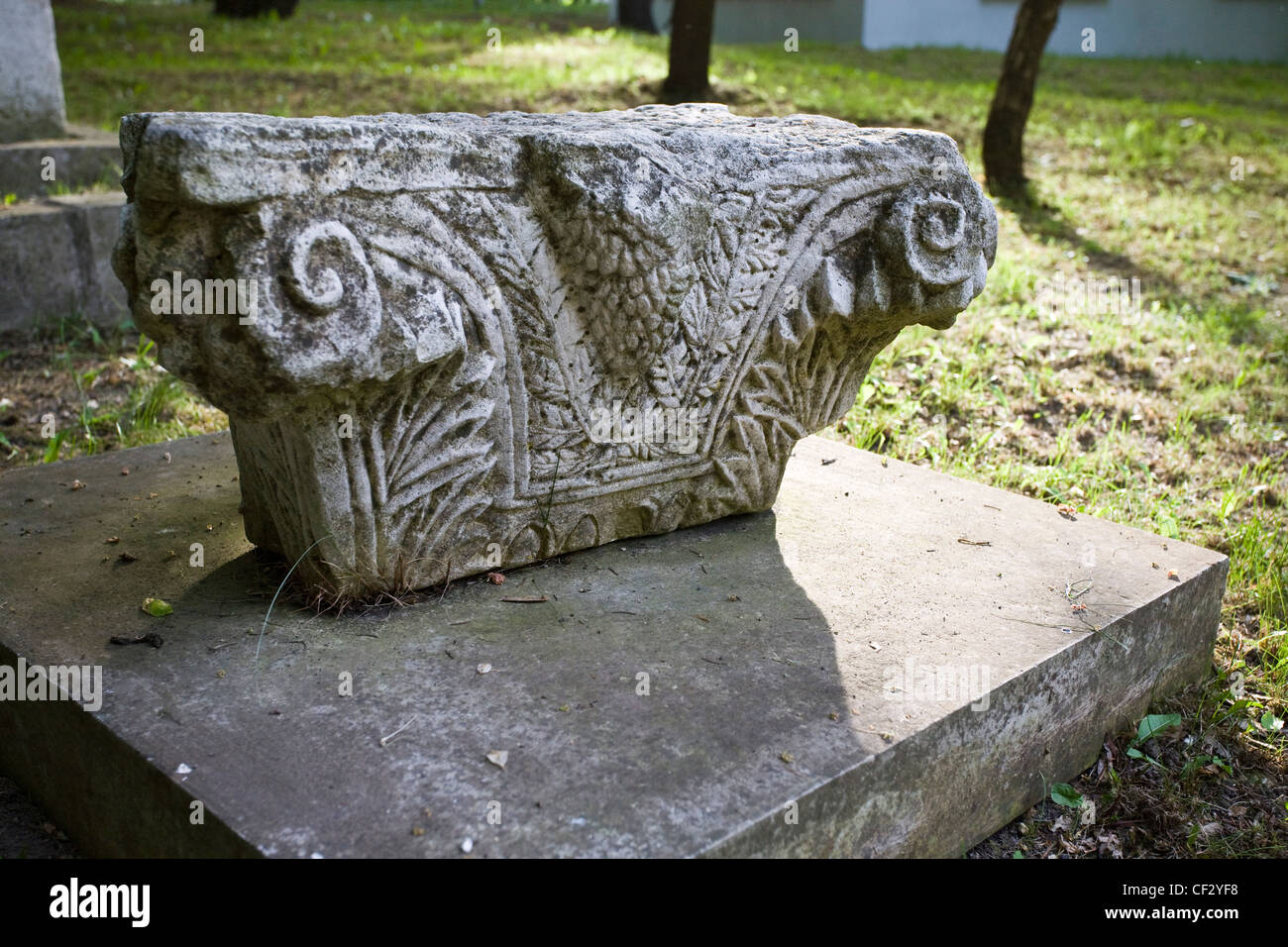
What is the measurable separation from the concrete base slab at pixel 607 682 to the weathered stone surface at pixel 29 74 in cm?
285

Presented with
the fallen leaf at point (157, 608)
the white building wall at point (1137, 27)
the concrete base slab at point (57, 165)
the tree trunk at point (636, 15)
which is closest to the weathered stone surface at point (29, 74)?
the concrete base slab at point (57, 165)

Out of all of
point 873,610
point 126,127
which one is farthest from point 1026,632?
point 126,127

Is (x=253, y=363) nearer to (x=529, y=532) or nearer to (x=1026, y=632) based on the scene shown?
(x=529, y=532)

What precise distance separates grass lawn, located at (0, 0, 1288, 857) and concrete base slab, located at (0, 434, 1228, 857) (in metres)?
0.27

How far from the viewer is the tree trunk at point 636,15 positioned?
13.5 metres

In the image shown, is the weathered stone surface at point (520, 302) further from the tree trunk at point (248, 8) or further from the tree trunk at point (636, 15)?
the tree trunk at point (636, 15)

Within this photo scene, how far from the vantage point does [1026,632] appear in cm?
245

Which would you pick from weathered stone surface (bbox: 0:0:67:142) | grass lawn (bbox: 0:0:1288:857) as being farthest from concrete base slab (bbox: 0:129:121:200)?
grass lawn (bbox: 0:0:1288:857)

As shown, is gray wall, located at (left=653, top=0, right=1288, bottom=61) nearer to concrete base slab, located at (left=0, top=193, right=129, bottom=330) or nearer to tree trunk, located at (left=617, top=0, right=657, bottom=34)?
tree trunk, located at (left=617, top=0, right=657, bottom=34)

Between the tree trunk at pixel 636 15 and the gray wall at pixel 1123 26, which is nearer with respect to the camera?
the tree trunk at pixel 636 15

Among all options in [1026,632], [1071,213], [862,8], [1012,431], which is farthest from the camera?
[862,8]

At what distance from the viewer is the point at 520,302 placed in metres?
2.30
